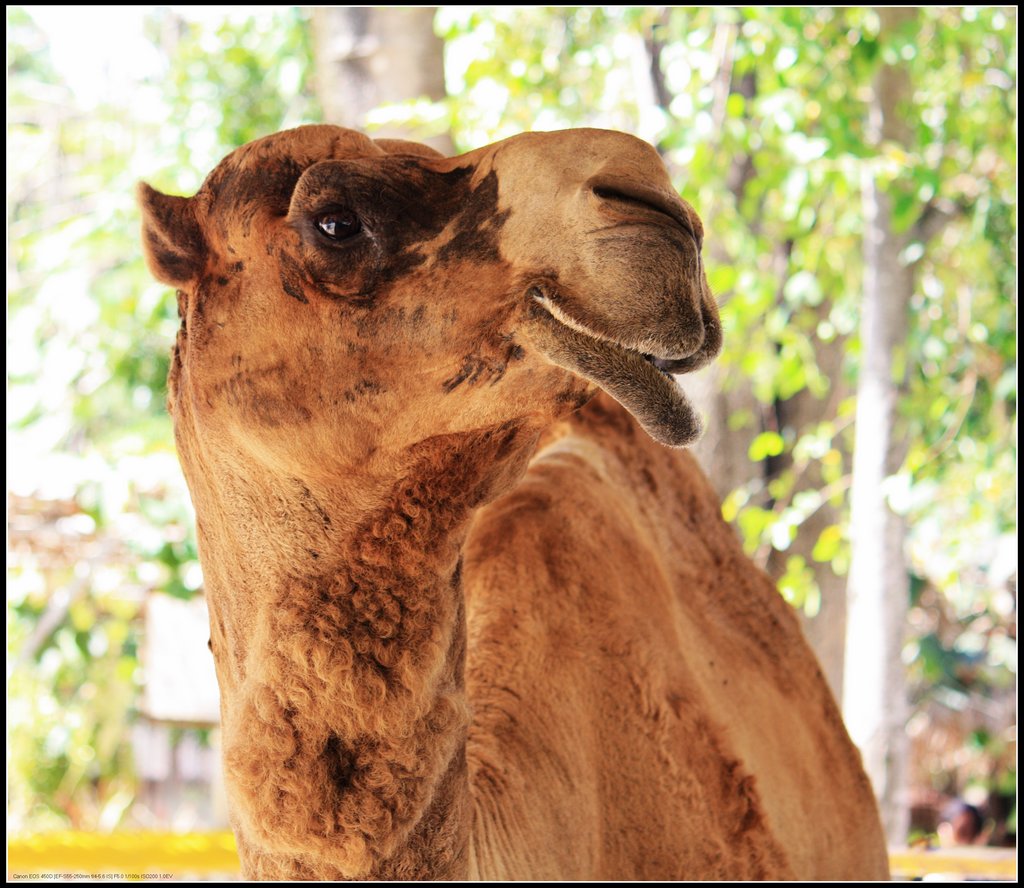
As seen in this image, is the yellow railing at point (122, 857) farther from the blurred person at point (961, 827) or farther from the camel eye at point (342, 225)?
the blurred person at point (961, 827)

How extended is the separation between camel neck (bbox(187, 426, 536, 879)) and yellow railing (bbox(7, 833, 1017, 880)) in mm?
1082

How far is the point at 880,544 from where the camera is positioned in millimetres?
4703

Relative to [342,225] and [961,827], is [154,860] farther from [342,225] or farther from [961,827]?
[961,827]

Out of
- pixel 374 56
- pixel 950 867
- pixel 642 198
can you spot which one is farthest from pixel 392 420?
pixel 374 56

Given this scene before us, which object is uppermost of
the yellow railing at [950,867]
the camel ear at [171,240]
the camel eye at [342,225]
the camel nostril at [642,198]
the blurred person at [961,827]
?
the camel nostril at [642,198]

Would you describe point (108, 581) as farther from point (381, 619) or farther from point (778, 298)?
point (381, 619)

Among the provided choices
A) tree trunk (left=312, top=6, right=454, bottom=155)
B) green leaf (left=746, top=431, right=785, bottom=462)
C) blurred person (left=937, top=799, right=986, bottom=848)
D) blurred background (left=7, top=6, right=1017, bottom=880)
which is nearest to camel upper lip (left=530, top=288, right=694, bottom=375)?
blurred background (left=7, top=6, right=1017, bottom=880)

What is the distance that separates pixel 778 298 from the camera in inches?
249

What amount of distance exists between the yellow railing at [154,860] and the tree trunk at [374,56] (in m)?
2.83

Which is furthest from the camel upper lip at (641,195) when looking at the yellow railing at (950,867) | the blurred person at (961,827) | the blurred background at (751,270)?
the blurred person at (961,827)

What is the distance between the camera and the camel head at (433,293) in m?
1.46

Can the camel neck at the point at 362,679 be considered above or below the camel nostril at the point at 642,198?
below

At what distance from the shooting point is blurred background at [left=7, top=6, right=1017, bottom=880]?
4.52 metres

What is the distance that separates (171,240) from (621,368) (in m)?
0.67
